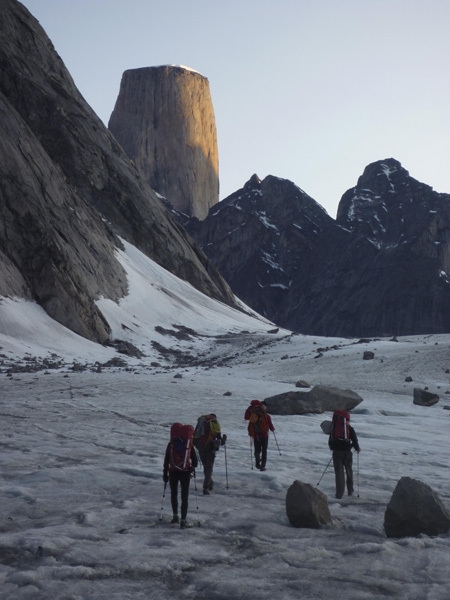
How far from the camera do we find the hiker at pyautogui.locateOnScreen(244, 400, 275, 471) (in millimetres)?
14883

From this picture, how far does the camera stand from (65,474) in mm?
13406

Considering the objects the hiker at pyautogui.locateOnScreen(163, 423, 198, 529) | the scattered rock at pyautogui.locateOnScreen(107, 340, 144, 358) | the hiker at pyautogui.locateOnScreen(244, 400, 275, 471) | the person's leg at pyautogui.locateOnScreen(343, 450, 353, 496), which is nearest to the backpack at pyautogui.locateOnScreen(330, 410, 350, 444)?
the person's leg at pyautogui.locateOnScreen(343, 450, 353, 496)

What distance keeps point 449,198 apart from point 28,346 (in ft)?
471

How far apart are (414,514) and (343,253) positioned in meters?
165

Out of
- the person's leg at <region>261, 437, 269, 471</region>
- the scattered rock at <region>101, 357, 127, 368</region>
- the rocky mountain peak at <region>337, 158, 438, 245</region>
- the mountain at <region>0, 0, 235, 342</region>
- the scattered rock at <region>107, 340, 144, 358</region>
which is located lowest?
the scattered rock at <region>101, 357, 127, 368</region>

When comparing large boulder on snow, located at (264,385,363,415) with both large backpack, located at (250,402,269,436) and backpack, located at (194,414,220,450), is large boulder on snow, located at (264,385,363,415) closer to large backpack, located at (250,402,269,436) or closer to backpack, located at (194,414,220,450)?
large backpack, located at (250,402,269,436)

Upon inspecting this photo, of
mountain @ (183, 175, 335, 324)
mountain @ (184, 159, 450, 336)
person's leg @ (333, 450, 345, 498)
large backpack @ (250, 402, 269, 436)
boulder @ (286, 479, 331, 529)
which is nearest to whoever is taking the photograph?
boulder @ (286, 479, 331, 529)

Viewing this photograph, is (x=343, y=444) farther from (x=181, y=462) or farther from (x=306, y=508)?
(x=181, y=462)

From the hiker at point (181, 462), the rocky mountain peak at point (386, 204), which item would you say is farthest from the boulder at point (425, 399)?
the rocky mountain peak at point (386, 204)

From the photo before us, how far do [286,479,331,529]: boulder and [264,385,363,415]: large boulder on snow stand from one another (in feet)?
49.5

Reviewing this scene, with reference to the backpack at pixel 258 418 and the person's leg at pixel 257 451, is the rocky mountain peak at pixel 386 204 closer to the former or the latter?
the backpack at pixel 258 418

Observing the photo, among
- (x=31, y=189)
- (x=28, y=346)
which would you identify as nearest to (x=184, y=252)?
(x=31, y=189)

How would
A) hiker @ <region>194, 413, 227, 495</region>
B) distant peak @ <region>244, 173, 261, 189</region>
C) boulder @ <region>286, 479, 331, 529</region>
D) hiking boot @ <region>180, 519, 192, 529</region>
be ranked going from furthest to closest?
distant peak @ <region>244, 173, 261, 189</region>, hiker @ <region>194, 413, 227, 495</region>, boulder @ <region>286, 479, 331, 529</region>, hiking boot @ <region>180, 519, 192, 529</region>

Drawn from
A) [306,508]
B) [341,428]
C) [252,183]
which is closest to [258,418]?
[341,428]
